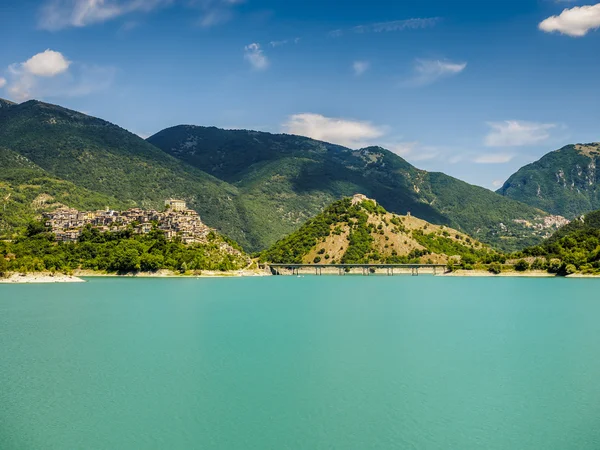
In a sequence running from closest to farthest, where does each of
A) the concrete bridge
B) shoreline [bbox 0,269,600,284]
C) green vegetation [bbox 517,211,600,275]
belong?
shoreline [bbox 0,269,600,284], green vegetation [bbox 517,211,600,275], the concrete bridge


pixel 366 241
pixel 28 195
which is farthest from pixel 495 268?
pixel 28 195

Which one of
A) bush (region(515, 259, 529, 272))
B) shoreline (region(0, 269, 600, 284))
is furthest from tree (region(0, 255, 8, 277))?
bush (region(515, 259, 529, 272))

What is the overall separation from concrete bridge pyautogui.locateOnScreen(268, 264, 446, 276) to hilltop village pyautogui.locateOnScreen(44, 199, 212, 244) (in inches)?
994

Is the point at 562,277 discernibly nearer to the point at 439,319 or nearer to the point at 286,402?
the point at 439,319

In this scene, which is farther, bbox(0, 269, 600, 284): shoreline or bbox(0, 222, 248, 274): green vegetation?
bbox(0, 222, 248, 274): green vegetation

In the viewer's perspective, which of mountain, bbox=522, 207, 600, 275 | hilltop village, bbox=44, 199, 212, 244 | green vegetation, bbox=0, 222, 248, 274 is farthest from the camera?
hilltop village, bbox=44, 199, 212, 244

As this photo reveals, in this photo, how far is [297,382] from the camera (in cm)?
2200

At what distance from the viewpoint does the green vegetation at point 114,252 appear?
308ft

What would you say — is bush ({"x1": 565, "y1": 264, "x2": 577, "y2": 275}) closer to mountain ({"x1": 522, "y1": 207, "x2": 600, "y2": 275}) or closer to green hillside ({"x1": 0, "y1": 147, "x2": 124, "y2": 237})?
mountain ({"x1": 522, "y1": 207, "x2": 600, "y2": 275})

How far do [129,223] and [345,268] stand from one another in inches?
2005

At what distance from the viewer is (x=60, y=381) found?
72.3ft

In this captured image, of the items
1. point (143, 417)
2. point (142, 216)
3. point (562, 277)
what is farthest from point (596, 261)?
point (143, 417)

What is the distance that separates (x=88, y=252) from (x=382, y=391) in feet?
291

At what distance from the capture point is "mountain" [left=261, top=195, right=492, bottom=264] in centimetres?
14488
